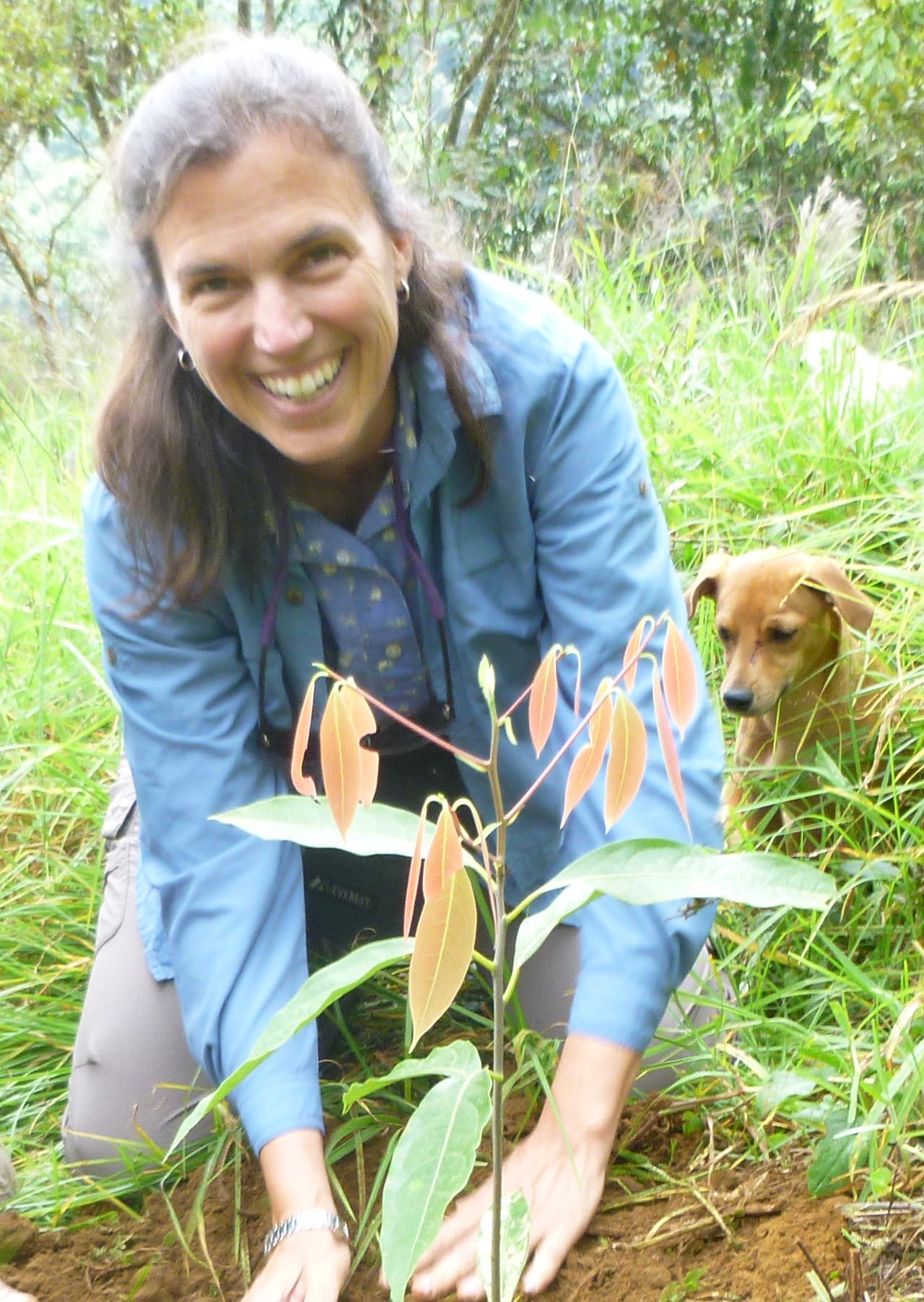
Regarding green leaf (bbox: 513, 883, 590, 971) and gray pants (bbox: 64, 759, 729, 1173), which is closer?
green leaf (bbox: 513, 883, 590, 971)

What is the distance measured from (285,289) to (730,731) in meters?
1.35

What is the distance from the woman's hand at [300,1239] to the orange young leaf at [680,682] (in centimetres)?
79

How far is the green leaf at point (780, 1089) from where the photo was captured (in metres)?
1.36

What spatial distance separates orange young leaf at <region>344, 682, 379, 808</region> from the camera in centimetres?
71

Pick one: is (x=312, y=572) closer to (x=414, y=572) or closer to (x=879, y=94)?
(x=414, y=572)

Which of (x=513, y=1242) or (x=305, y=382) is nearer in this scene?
(x=513, y=1242)

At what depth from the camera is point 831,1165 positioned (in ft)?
4.14

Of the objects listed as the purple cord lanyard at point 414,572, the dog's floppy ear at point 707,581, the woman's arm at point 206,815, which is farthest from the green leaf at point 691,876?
the dog's floppy ear at point 707,581

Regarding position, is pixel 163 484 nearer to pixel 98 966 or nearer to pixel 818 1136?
pixel 98 966

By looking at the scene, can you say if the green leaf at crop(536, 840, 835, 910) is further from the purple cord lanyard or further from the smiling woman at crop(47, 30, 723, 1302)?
the purple cord lanyard

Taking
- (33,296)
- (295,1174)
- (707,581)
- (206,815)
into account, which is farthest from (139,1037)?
(33,296)

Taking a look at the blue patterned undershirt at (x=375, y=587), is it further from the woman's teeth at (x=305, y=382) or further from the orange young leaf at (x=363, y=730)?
the orange young leaf at (x=363, y=730)

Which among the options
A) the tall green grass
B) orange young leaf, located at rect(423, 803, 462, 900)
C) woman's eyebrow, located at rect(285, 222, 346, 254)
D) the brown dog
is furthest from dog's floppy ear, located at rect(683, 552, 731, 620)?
orange young leaf, located at rect(423, 803, 462, 900)

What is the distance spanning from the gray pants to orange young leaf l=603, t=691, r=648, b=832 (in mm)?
1046
